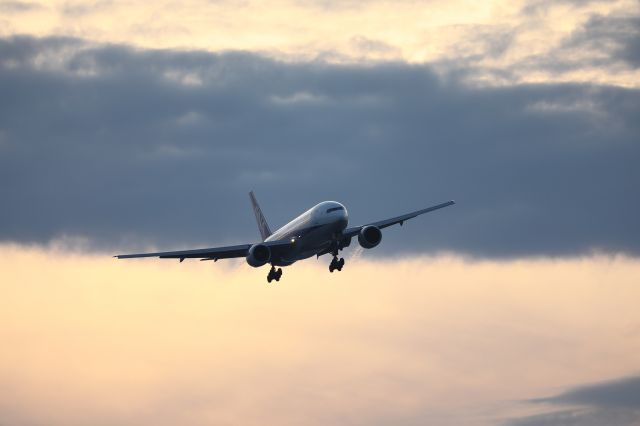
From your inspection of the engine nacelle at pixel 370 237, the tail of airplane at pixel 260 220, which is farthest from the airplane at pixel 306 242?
the tail of airplane at pixel 260 220

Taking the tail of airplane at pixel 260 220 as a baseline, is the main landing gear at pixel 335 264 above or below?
below

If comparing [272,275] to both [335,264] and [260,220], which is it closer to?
[335,264]

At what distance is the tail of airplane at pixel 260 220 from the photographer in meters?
154

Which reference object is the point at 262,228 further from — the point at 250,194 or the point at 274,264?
the point at 274,264

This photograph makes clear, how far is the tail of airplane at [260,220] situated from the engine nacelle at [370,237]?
28499 mm

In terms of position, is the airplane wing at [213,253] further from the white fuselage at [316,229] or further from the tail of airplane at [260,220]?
the tail of airplane at [260,220]

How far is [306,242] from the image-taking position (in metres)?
122

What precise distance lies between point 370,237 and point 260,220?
34880 millimetres

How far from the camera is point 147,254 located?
414 feet

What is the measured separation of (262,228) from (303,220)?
3345 cm

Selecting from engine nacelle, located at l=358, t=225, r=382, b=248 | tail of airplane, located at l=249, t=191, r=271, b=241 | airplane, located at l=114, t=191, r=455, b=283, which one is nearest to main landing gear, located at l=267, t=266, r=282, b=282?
airplane, located at l=114, t=191, r=455, b=283

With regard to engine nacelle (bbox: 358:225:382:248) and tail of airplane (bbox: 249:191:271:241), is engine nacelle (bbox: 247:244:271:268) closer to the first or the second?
engine nacelle (bbox: 358:225:382:248)

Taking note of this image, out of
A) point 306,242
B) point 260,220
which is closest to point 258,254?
point 306,242

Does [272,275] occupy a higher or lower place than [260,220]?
lower
